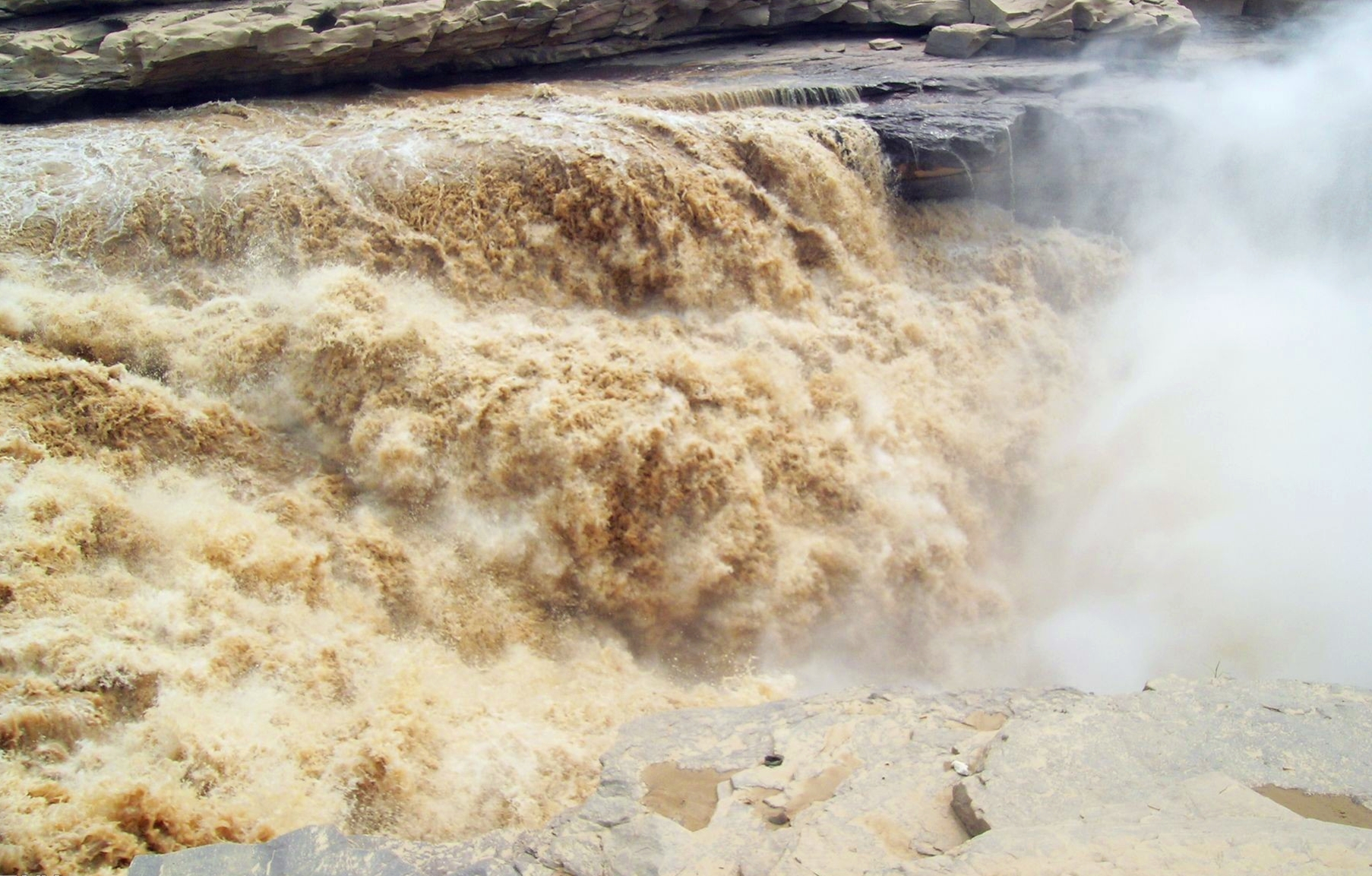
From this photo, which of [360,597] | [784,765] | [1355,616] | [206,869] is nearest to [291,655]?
[360,597]

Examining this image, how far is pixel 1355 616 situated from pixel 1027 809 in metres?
3.87

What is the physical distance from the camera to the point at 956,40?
9.55 meters

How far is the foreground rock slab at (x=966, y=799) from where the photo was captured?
283 cm

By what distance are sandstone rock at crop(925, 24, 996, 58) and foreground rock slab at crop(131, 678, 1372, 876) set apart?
7480 millimetres

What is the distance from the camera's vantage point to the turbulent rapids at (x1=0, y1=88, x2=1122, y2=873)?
3.81m

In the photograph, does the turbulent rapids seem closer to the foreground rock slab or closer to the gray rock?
the gray rock

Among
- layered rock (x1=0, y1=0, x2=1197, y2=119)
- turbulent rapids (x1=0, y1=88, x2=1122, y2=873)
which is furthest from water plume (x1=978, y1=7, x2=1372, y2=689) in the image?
layered rock (x1=0, y1=0, x2=1197, y2=119)

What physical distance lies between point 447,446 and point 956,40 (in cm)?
725

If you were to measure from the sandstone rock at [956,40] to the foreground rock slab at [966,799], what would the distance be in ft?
24.5

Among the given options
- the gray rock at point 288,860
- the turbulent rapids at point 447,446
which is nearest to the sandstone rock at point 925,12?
the turbulent rapids at point 447,446

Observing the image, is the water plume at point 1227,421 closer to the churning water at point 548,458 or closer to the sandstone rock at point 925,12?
the churning water at point 548,458

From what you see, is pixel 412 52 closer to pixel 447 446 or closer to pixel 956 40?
pixel 447 446

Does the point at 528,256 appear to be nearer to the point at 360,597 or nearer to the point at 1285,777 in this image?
the point at 360,597

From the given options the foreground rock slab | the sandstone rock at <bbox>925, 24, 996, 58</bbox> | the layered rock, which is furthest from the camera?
the sandstone rock at <bbox>925, 24, 996, 58</bbox>
